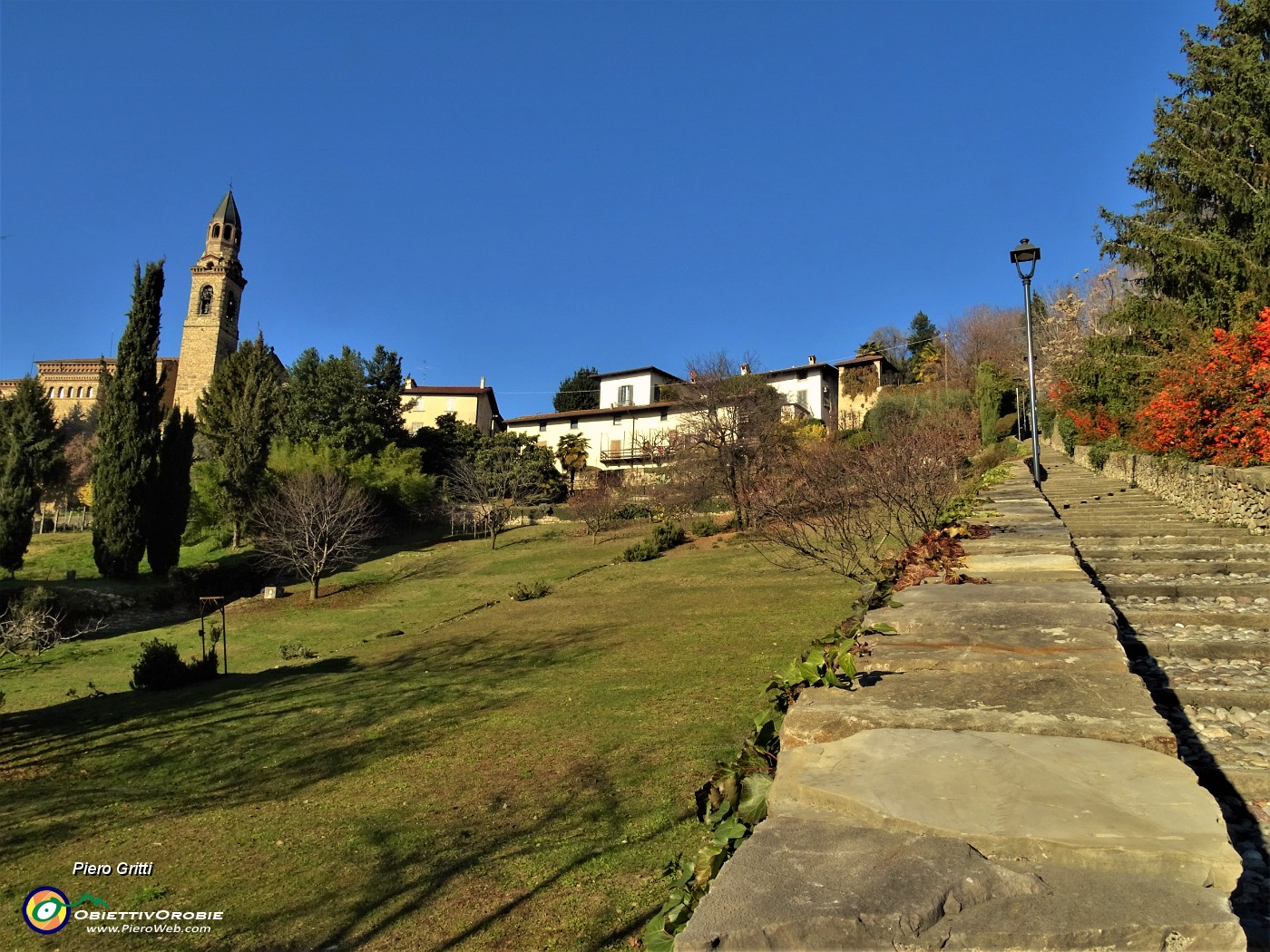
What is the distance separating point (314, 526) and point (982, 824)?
106ft

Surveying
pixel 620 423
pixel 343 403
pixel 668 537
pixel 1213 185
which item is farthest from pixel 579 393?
pixel 1213 185

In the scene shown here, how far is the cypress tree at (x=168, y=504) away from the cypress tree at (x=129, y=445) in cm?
62

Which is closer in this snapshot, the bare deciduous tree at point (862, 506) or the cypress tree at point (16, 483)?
the bare deciduous tree at point (862, 506)

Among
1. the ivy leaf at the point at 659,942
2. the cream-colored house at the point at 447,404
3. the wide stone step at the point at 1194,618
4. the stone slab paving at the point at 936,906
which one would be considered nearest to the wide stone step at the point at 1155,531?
the wide stone step at the point at 1194,618

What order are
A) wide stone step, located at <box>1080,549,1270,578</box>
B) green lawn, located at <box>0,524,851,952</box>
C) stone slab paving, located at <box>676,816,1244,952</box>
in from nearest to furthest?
1. stone slab paving, located at <box>676,816,1244,952</box>
2. green lawn, located at <box>0,524,851,952</box>
3. wide stone step, located at <box>1080,549,1270,578</box>

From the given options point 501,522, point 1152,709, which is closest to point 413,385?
point 501,522

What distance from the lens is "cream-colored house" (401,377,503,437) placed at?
59562 mm

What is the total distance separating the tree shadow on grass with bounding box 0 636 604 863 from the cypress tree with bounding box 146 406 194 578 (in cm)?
2267

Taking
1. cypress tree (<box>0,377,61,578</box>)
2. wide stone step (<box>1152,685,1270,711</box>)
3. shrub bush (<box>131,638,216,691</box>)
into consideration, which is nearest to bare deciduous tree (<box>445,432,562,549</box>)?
cypress tree (<box>0,377,61,578</box>)

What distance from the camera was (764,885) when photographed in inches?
64.9

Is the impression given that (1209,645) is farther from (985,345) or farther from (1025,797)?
(985,345)

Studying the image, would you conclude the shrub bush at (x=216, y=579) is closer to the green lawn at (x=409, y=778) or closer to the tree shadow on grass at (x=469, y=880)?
the green lawn at (x=409, y=778)

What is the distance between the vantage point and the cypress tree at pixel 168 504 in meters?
34.0

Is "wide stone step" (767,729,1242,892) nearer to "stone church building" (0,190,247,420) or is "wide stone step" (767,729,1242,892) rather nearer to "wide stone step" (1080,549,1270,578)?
"wide stone step" (1080,549,1270,578)
